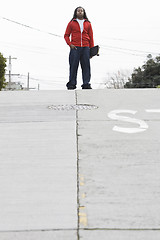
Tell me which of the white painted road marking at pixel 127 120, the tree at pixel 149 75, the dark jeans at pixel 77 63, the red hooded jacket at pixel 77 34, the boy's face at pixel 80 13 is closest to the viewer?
the white painted road marking at pixel 127 120

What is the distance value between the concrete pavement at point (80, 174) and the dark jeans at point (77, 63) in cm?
324

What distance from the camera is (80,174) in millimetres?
3975

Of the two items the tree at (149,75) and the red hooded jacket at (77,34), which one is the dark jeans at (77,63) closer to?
the red hooded jacket at (77,34)

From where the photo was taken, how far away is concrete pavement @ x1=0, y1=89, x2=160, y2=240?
9.93ft

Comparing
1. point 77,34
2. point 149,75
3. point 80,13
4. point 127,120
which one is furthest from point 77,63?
point 149,75

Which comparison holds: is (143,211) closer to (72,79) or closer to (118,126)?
(118,126)

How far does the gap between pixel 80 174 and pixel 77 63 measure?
642cm

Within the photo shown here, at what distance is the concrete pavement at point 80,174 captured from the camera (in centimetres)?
303

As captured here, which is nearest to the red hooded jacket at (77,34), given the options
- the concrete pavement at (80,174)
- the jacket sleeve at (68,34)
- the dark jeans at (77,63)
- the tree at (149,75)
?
the jacket sleeve at (68,34)

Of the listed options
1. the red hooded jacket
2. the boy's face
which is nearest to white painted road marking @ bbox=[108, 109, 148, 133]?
the red hooded jacket

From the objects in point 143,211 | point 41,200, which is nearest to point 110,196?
point 143,211

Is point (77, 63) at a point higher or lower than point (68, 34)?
lower

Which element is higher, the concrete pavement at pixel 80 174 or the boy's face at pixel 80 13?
the boy's face at pixel 80 13

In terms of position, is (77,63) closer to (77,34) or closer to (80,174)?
(77,34)
